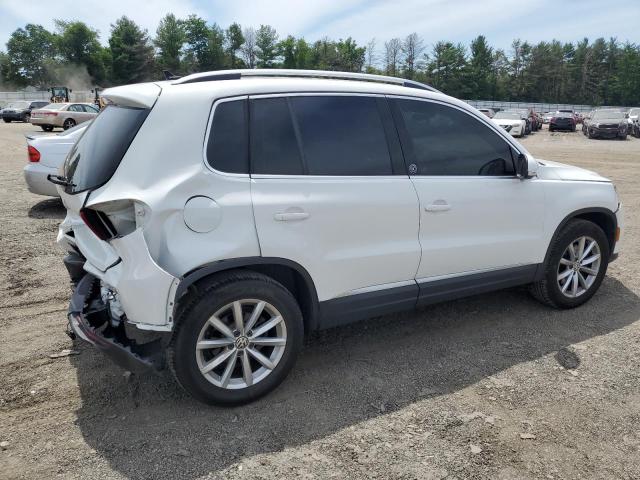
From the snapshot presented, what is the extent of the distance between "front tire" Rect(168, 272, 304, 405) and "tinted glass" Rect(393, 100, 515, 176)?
1.40 m

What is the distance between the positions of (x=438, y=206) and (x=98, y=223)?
7.23ft

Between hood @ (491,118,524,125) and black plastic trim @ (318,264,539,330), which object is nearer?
black plastic trim @ (318,264,539,330)

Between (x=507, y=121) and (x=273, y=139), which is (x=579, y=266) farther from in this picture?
(x=507, y=121)

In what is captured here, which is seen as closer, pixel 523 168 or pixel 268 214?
pixel 268 214

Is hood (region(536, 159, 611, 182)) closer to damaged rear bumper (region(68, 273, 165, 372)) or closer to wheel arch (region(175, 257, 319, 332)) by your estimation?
wheel arch (region(175, 257, 319, 332))

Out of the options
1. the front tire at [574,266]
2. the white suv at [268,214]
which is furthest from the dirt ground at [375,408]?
the white suv at [268,214]

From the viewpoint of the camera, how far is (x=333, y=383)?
3.35 m

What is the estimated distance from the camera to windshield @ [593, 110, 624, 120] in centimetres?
2895

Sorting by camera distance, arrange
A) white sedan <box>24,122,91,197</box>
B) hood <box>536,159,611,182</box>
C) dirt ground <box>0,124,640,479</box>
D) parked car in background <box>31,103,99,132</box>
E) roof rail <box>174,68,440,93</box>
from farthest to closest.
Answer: parked car in background <box>31,103,99,132</box>
white sedan <box>24,122,91,197</box>
hood <box>536,159,611,182</box>
roof rail <box>174,68,440,93</box>
dirt ground <box>0,124,640,479</box>

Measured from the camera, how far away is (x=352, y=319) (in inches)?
133

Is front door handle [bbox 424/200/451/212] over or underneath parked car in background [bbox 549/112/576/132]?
over

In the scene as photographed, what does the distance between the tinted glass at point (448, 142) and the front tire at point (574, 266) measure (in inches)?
34.9

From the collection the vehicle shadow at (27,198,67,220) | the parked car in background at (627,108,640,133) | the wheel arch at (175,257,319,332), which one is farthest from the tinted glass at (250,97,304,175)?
the parked car in background at (627,108,640,133)

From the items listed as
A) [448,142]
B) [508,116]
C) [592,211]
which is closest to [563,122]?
[508,116]
